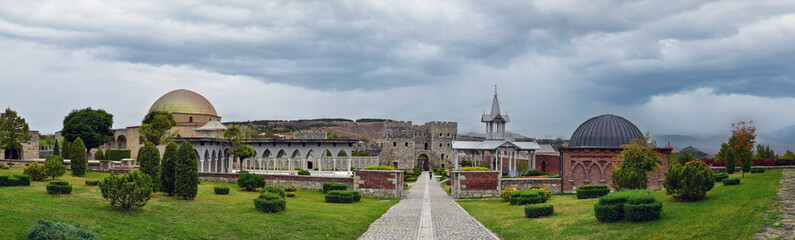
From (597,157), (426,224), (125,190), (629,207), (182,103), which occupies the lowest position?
(426,224)

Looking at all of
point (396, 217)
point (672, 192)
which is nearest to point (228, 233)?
point (396, 217)

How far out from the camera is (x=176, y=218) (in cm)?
1561

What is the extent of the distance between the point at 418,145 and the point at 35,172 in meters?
63.8

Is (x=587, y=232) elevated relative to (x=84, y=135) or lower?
lower

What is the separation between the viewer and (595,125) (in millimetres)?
32969

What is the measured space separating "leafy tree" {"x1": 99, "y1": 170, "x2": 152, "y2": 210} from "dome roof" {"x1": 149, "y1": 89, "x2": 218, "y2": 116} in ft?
184

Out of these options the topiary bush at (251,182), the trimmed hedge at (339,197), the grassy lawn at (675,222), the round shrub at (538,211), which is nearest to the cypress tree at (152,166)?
the topiary bush at (251,182)

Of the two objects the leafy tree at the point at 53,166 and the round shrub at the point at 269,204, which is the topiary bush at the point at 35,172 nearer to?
the leafy tree at the point at 53,166

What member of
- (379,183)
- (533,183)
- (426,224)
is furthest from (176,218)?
(533,183)

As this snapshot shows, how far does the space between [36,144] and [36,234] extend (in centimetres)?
5297

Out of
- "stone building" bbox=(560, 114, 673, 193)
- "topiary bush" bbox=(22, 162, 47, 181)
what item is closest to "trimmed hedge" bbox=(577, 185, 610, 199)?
"stone building" bbox=(560, 114, 673, 193)

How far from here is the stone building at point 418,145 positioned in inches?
3206

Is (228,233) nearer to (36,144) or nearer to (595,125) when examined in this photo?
(595,125)

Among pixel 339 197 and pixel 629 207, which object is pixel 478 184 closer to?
pixel 339 197
